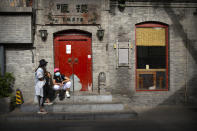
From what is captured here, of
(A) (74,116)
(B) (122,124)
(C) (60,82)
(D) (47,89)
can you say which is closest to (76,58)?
(C) (60,82)

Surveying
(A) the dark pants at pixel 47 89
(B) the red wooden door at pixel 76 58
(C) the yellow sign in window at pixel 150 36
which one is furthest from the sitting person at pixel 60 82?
(C) the yellow sign in window at pixel 150 36

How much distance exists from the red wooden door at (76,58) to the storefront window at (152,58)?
238 cm

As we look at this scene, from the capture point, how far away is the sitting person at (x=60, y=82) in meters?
7.51

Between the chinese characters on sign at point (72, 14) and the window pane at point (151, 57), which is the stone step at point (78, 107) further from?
the chinese characters on sign at point (72, 14)

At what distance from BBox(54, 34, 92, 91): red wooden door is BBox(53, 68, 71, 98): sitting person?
3.06 ft

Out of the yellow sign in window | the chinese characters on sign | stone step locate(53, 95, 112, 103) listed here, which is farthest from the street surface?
the chinese characters on sign

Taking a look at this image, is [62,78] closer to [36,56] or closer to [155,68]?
[36,56]

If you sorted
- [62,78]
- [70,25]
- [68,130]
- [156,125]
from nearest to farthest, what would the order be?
[68,130] → [156,125] → [62,78] → [70,25]

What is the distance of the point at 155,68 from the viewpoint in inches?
352

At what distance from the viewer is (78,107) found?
280 inches

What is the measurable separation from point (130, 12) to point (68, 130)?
5.91 m

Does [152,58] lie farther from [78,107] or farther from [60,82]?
[60,82]

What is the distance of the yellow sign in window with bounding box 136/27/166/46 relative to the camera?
28.9 feet

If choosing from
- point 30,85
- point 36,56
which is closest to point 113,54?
point 36,56
